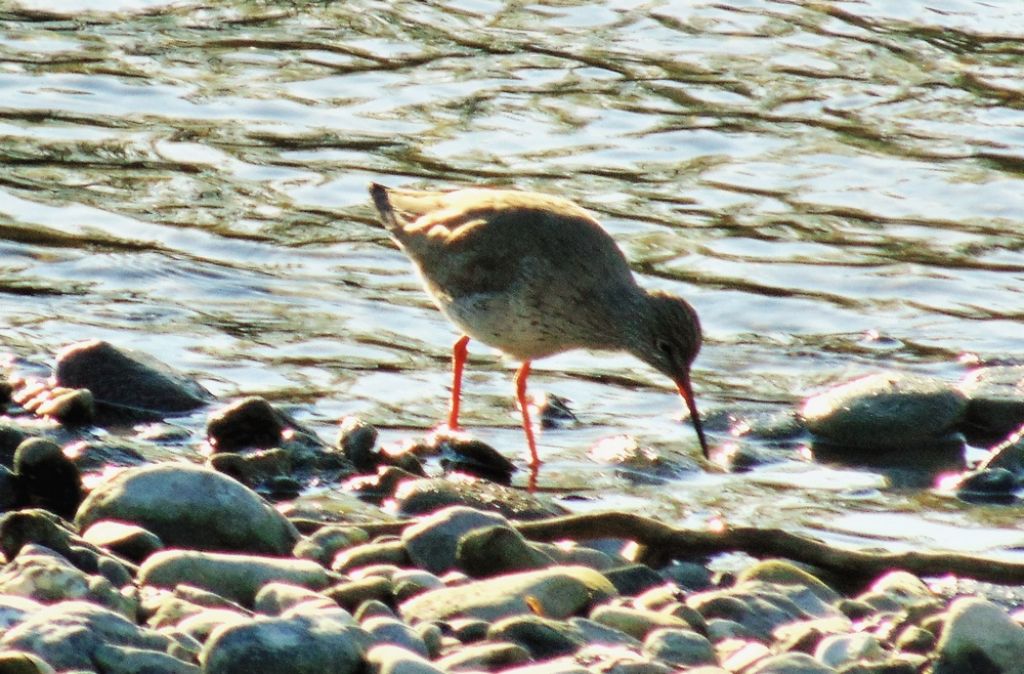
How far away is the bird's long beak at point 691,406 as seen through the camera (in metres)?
8.16

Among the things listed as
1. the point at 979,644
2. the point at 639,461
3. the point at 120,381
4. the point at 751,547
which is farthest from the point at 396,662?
the point at 120,381

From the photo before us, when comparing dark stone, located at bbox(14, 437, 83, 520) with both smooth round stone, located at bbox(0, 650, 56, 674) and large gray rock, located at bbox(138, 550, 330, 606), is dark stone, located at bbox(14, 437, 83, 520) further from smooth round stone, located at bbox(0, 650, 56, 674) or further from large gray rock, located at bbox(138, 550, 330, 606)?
smooth round stone, located at bbox(0, 650, 56, 674)

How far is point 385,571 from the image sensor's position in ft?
19.8

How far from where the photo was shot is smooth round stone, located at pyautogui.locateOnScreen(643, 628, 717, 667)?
5.38 m

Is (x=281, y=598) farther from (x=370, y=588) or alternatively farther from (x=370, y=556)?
(x=370, y=556)

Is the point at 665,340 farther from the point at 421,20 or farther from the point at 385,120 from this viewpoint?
the point at 421,20

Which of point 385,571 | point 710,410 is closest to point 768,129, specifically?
point 710,410

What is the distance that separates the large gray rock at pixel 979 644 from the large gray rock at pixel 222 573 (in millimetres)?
1992

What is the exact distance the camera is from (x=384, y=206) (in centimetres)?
993

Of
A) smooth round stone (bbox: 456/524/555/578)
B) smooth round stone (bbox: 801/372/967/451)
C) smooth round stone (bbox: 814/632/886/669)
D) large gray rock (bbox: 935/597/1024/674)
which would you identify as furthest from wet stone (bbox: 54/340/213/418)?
large gray rock (bbox: 935/597/1024/674)

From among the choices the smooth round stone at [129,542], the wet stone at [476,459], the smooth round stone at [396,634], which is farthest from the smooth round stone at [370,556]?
the wet stone at [476,459]

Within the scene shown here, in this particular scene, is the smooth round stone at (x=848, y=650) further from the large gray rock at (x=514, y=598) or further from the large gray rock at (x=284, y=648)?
the large gray rock at (x=284, y=648)

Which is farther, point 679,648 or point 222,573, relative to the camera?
point 222,573

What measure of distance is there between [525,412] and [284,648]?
3.84 m
